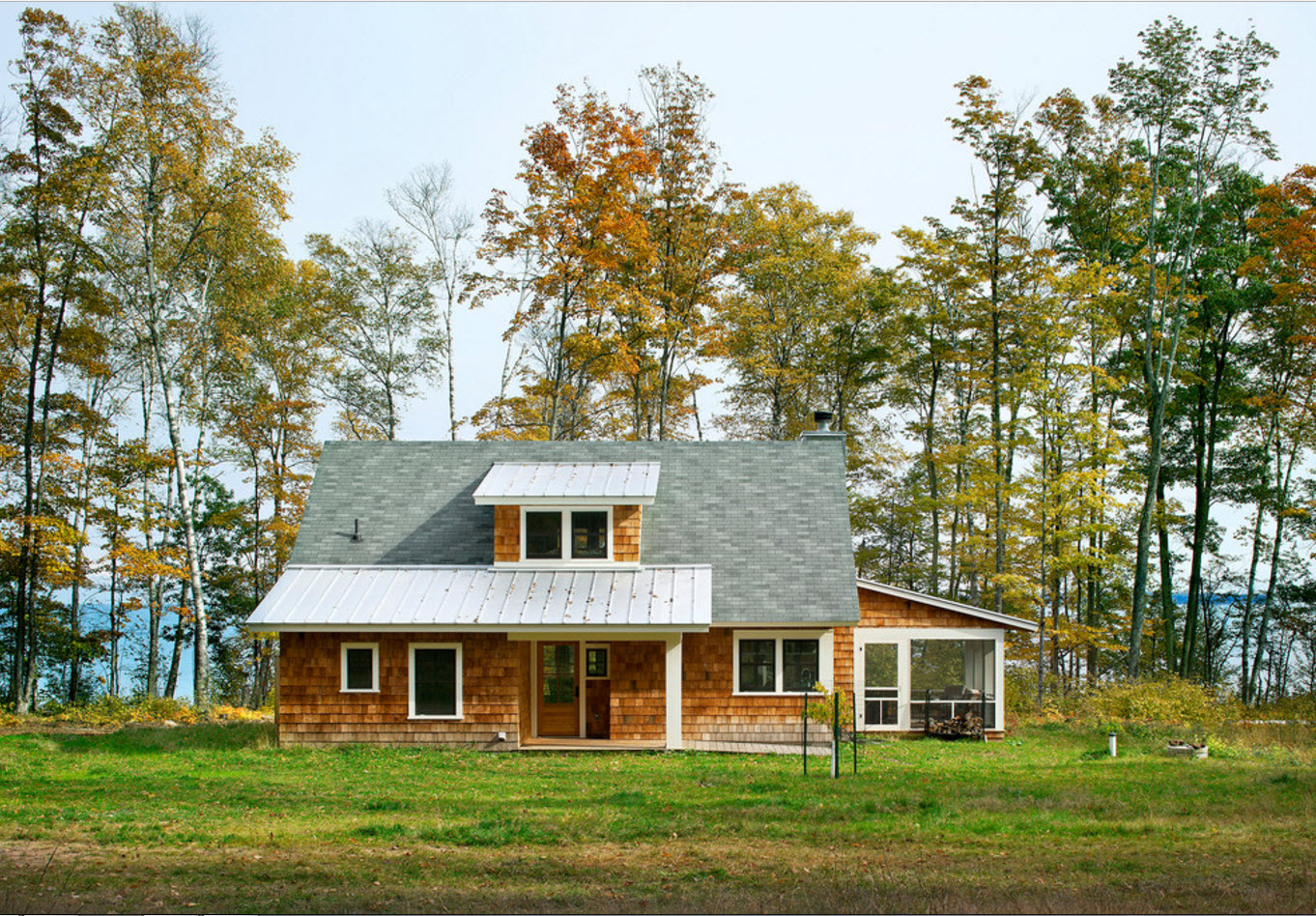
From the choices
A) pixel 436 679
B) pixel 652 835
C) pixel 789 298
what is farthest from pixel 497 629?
pixel 789 298

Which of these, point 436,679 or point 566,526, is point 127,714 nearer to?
point 436,679

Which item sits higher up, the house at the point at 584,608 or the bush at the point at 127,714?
the house at the point at 584,608

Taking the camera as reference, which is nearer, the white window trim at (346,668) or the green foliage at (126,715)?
the white window trim at (346,668)

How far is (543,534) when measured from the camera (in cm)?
2025

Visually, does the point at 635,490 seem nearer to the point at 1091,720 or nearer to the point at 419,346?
the point at 1091,720

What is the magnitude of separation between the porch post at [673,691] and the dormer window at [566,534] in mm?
2226

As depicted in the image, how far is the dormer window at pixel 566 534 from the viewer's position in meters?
20.2

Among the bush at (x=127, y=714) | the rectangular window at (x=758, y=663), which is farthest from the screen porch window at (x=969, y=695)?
the bush at (x=127, y=714)

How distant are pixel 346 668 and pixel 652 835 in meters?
9.87

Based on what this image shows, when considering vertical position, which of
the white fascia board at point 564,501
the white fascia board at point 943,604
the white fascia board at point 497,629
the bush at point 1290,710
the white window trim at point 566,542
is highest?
the white fascia board at point 564,501

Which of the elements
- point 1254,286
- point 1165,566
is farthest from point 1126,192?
point 1165,566

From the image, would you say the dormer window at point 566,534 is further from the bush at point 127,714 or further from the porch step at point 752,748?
the bush at point 127,714

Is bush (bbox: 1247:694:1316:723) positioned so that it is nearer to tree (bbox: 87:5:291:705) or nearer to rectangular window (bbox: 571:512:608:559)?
rectangular window (bbox: 571:512:608:559)

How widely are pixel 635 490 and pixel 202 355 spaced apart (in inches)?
580
